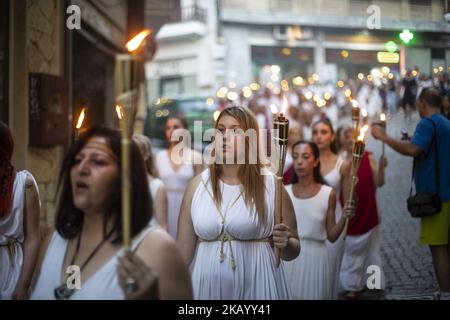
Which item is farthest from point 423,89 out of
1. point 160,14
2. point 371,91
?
point 160,14

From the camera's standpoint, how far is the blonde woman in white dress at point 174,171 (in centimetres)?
748

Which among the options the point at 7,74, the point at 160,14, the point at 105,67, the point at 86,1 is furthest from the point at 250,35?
the point at 7,74

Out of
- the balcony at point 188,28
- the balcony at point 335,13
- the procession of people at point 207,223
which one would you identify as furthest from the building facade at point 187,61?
the procession of people at point 207,223

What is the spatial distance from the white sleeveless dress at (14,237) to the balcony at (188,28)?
20.3m

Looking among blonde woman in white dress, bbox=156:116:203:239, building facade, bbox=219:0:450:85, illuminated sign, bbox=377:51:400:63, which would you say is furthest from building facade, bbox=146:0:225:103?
illuminated sign, bbox=377:51:400:63

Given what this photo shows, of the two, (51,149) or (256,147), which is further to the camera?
(51,149)

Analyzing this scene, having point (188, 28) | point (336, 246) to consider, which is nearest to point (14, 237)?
point (336, 246)

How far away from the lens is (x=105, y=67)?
30.6 ft

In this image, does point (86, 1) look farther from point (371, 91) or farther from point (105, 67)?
point (371, 91)

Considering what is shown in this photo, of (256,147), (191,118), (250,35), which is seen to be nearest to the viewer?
(256,147)
